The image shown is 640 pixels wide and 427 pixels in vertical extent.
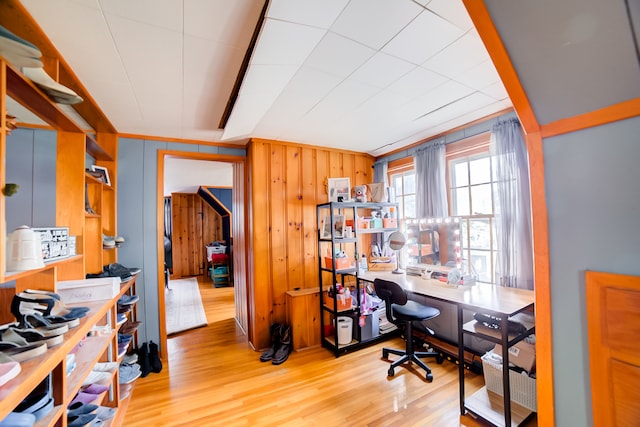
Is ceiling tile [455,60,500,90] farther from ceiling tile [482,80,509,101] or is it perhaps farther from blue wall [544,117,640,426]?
blue wall [544,117,640,426]

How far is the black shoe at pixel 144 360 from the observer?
2.40 meters

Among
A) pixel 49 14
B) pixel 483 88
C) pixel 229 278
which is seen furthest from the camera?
pixel 229 278

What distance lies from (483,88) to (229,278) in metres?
5.93

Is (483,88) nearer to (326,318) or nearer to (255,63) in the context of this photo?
(255,63)

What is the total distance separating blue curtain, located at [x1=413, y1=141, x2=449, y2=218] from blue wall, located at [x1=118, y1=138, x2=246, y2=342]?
2941 mm

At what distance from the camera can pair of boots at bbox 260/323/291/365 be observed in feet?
8.55

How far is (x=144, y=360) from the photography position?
245 cm

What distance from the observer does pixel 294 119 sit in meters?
2.41

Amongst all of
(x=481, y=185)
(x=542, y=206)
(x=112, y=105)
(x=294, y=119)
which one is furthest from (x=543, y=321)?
(x=112, y=105)

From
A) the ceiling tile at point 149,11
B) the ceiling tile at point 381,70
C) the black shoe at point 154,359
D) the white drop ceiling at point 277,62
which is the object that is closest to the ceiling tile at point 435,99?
the white drop ceiling at point 277,62

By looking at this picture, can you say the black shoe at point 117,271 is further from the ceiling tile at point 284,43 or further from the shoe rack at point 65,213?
the ceiling tile at point 284,43

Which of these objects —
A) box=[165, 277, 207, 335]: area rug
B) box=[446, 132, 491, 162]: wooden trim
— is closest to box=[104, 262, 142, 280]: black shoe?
box=[165, 277, 207, 335]: area rug

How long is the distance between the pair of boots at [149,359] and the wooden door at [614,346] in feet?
10.1

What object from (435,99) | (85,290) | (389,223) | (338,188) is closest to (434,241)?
(389,223)
